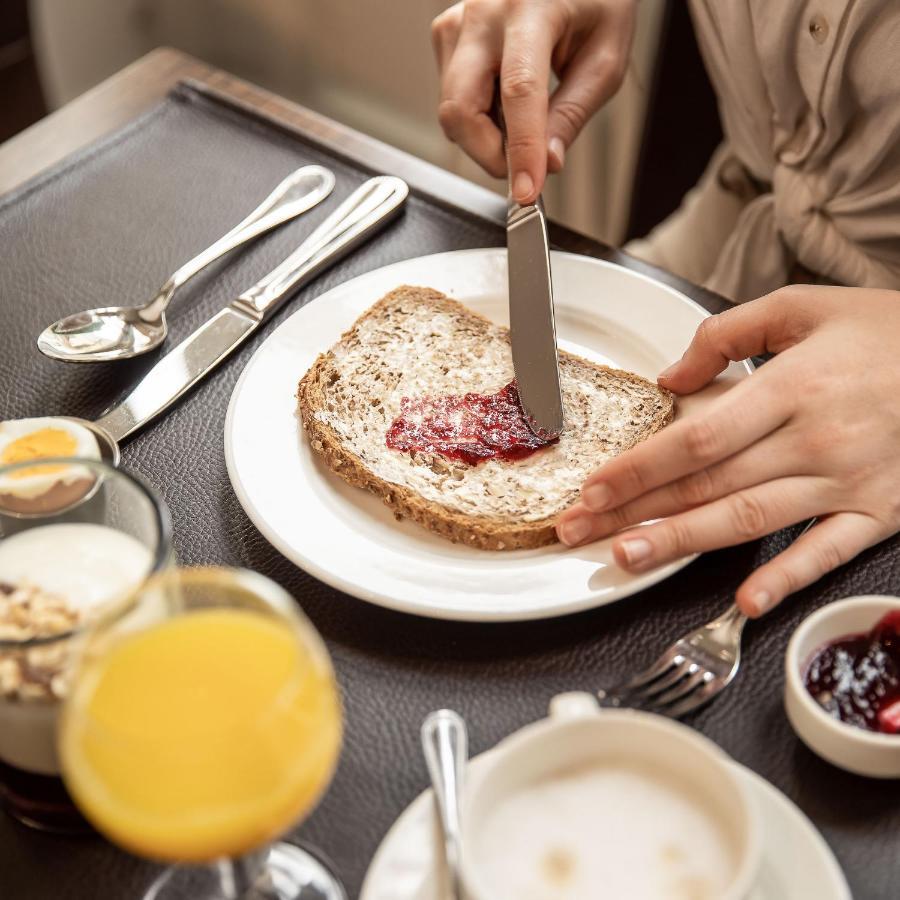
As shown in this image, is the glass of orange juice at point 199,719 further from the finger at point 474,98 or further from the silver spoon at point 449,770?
the finger at point 474,98

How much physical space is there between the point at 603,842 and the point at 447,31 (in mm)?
1427

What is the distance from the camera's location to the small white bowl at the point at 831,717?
95cm

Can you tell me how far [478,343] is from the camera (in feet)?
4.89

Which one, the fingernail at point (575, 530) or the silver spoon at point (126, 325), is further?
the silver spoon at point (126, 325)

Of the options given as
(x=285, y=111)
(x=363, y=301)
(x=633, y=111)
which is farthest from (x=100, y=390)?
(x=633, y=111)

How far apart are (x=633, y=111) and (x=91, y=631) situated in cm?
229

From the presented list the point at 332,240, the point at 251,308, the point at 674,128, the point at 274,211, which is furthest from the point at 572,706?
the point at 674,128

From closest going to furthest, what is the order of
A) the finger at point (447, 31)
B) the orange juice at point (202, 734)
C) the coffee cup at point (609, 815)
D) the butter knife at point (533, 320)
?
1. the orange juice at point (202, 734)
2. the coffee cup at point (609, 815)
3. the butter knife at point (533, 320)
4. the finger at point (447, 31)

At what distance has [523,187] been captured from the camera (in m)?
1.56

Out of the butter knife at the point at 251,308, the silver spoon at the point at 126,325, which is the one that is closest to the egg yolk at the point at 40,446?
the butter knife at the point at 251,308

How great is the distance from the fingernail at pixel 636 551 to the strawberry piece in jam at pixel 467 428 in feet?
0.79

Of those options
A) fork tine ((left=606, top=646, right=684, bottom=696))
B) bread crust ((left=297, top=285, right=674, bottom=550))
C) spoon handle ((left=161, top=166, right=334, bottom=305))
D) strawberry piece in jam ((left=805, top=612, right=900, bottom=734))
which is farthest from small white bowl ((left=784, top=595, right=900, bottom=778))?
A: spoon handle ((left=161, top=166, right=334, bottom=305))

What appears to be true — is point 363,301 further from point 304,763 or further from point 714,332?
point 304,763

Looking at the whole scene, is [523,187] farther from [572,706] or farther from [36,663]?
[36,663]
